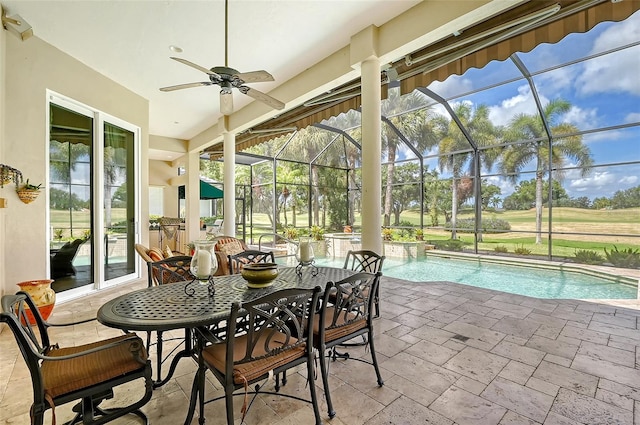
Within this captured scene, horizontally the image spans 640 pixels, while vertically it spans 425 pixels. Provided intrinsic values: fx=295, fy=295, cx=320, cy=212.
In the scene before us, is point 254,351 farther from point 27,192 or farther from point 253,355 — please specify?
point 27,192

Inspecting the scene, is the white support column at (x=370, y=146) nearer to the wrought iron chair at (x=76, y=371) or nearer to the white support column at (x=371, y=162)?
the white support column at (x=371, y=162)

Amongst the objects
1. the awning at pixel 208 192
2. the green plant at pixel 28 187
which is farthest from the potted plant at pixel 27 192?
the awning at pixel 208 192

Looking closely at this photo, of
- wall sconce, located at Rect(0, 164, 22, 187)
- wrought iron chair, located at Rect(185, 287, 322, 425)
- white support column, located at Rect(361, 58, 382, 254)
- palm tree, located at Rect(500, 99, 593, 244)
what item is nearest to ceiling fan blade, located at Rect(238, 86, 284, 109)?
white support column, located at Rect(361, 58, 382, 254)

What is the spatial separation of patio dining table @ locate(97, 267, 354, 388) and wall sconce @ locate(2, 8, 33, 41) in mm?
3461

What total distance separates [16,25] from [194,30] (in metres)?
1.83

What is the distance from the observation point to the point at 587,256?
7.47m

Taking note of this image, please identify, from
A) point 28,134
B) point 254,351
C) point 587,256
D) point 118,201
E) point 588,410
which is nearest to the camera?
point 254,351

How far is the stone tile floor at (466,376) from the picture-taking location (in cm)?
181

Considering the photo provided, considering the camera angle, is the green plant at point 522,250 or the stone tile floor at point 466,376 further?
the green plant at point 522,250

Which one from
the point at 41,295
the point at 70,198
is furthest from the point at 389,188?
the point at 41,295

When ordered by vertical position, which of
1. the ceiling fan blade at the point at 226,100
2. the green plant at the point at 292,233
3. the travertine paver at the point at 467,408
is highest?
the ceiling fan blade at the point at 226,100

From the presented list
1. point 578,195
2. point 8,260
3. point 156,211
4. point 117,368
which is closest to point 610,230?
point 578,195

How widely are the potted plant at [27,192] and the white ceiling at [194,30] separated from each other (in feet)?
6.21

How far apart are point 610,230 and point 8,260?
11.5m
